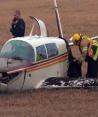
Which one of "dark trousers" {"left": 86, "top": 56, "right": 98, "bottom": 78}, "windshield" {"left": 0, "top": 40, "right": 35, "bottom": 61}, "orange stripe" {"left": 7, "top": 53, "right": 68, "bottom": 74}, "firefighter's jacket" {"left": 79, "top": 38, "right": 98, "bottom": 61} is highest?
"windshield" {"left": 0, "top": 40, "right": 35, "bottom": 61}

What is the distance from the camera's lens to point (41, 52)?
1902cm

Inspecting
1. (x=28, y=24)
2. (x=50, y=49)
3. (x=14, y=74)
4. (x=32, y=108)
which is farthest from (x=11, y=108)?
(x=28, y=24)

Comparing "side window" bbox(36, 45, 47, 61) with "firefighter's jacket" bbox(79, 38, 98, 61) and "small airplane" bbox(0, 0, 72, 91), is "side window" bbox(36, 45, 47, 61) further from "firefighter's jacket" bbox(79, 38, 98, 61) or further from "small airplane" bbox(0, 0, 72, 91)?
"firefighter's jacket" bbox(79, 38, 98, 61)

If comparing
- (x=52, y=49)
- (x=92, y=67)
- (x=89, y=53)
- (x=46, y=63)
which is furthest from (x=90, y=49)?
(x=46, y=63)

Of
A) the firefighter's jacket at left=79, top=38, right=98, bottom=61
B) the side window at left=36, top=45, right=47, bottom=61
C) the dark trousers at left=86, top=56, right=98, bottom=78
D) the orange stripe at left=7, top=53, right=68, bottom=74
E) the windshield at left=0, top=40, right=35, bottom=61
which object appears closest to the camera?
the orange stripe at left=7, top=53, right=68, bottom=74

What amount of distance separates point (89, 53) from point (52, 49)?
3.76 feet

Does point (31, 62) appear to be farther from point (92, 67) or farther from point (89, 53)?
point (92, 67)

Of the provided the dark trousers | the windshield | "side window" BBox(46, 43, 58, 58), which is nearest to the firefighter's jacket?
the dark trousers

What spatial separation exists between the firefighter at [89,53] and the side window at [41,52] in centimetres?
123

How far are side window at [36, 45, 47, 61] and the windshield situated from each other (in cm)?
20

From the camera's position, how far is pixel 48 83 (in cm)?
1870

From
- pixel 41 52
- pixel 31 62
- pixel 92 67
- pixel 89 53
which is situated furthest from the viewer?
pixel 92 67

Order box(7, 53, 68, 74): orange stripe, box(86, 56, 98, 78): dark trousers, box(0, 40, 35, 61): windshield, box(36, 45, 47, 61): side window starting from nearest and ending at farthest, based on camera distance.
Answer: box(7, 53, 68, 74): orange stripe
box(0, 40, 35, 61): windshield
box(36, 45, 47, 61): side window
box(86, 56, 98, 78): dark trousers

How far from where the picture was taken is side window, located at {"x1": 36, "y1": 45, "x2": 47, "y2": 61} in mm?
18820
